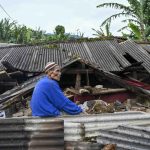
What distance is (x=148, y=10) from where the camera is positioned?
874 inches

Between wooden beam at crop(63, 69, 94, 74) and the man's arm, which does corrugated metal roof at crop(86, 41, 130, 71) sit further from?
the man's arm

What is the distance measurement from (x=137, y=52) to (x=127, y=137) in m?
9.35

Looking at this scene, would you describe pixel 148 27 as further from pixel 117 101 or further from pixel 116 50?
pixel 117 101

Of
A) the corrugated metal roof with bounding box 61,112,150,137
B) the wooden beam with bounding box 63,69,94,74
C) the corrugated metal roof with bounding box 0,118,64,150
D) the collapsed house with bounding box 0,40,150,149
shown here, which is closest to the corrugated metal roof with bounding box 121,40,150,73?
the collapsed house with bounding box 0,40,150,149

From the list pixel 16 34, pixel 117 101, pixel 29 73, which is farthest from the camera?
pixel 16 34

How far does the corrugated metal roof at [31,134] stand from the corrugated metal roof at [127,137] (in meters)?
0.45

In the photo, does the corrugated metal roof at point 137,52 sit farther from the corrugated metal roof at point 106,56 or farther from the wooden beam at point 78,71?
the wooden beam at point 78,71

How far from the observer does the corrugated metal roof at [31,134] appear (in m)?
4.14

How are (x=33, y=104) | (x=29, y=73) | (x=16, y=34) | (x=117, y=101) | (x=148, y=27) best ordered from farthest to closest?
(x=16, y=34), (x=148, y=27), (x=29, y=73), (x=117, y=101), (x=33, y=104)

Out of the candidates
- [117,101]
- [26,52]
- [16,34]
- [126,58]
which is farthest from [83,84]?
[16,34]

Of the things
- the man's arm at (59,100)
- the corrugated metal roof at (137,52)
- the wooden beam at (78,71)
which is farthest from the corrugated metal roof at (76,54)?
Result: the man's arm at (59,100)

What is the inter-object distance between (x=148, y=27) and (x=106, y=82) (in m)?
12.0

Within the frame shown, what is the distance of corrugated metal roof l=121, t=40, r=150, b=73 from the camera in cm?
1201

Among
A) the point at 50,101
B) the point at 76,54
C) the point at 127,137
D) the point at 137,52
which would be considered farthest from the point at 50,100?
the point at 137,52
